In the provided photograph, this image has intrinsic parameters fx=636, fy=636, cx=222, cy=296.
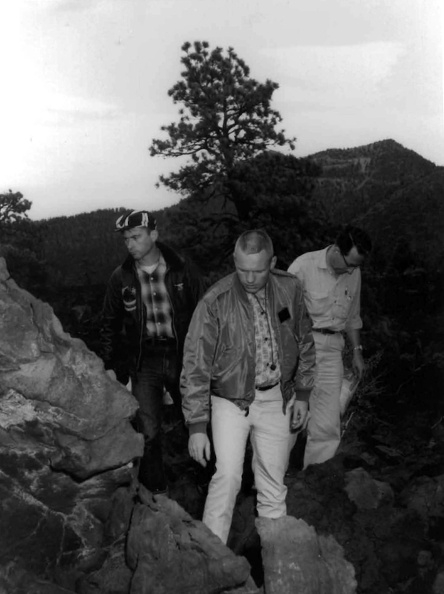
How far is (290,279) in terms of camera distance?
3.73 meters

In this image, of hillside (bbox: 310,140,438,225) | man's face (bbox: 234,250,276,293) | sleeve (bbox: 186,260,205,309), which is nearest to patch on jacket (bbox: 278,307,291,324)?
man's face (bbox: 234,250,276,293)

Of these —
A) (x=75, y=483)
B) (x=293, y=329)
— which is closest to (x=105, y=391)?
(x=75, y=483)

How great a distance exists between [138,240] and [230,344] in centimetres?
93

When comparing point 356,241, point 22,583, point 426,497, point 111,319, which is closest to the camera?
point 22,583

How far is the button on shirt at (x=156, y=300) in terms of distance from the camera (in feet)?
13.3

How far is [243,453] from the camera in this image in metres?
3.57

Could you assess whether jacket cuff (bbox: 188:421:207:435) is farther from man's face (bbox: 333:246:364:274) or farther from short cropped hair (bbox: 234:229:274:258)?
man's face (bbox: 333:246:364:274)

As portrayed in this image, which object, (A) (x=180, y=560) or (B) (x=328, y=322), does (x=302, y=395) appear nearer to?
(A) (x=180, y=560)

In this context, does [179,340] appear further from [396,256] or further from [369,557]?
[396,256]

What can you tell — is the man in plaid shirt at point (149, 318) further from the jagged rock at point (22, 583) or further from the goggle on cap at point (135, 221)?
the jagged rock at point (22, 583)

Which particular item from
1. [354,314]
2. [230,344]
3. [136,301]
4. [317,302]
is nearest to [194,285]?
[136,301]

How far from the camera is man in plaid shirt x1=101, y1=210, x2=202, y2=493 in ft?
13.3

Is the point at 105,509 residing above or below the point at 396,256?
below

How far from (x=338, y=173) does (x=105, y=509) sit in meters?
7.66
